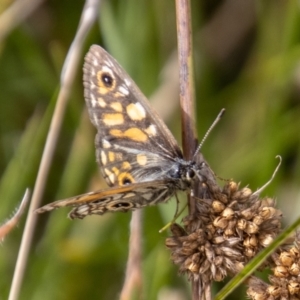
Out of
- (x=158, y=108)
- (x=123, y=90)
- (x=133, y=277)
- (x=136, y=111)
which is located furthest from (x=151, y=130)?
(x=158, y=108)

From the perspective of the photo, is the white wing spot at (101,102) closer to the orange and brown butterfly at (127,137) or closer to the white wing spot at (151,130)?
the orange and brown butterfly at (127,137)

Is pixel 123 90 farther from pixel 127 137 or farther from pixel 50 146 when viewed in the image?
pixel 50 146

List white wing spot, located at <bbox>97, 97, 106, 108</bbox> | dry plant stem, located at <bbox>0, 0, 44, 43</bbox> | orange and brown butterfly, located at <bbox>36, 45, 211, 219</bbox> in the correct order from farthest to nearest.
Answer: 1. dry plant stem, located at <bbox>0, 0, 44, 43</bbox>
2. white wing spot, located at <bbox>97, 97, 106, 108</bbox>
3. orange and brown butterfly, located at <bbox>36, 45, 211, 219</bbox>

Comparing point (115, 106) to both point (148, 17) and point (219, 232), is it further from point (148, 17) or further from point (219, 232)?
point (148, 17)

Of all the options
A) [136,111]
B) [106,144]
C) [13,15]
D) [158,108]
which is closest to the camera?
[136,111]

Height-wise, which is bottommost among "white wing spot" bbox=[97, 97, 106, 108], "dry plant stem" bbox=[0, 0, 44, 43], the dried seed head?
the dried seed head

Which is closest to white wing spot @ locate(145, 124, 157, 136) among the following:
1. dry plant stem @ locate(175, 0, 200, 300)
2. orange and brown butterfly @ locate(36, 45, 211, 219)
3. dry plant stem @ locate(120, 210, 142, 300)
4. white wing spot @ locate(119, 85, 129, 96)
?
orange and brown butterfly @ locate(36, 45, 211, 219)

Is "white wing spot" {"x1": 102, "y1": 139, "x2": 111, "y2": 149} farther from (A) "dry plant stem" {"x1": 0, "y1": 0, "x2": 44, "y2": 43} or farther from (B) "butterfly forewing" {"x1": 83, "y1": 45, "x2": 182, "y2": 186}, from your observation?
(A) "dry plant stem" {"x1": 0, "y1": 0, "x2": 44, "y2": 43}
